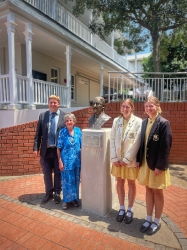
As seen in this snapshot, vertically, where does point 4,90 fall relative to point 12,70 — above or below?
below

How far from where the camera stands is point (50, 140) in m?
3.34

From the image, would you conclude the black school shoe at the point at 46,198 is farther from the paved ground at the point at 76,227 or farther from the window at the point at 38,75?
the window at the point at 38,75

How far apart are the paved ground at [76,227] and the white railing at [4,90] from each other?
138 inches

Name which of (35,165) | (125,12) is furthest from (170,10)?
(35,165)

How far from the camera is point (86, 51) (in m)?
10.1

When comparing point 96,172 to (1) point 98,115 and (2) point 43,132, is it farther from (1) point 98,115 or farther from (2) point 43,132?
(2) point 43,132

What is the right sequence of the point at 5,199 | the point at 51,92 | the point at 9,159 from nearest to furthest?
the point at 5,199 < the point at 9,159 < the point at 51,92

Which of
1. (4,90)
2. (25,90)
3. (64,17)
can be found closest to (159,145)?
(4,90)

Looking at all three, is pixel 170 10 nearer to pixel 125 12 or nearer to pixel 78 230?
pixel 125 12

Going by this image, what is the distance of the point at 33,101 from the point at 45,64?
3.60 meters

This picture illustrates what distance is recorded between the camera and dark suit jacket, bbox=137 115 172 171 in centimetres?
239

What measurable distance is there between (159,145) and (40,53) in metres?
8.43

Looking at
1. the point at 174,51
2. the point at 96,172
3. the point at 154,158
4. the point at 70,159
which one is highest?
the point at 174,51

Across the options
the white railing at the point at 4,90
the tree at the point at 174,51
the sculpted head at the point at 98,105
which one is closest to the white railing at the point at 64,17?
the white railing at the point at 4,90
